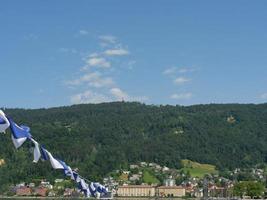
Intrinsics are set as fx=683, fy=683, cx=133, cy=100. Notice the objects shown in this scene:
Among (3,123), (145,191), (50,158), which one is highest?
(3,123)

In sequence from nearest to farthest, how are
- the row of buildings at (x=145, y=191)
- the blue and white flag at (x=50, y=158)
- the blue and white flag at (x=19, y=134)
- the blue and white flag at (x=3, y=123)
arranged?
the blue and white flag at (x=3, y=123)
the blue and white flag at (x=19, y=134)
the blue and white flag at (x=50, y=158)
the row of buildings at (x=145, y=191)

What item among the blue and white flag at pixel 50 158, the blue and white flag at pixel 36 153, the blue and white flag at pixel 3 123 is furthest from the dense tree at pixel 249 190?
the blue and white flag at pixel 3 123

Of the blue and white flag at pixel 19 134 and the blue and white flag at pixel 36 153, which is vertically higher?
the blue and white flag at pixel 19 134

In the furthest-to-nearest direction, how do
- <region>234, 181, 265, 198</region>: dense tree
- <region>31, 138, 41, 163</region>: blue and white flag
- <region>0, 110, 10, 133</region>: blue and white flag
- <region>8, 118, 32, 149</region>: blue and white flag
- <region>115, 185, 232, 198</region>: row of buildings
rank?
<region>115, 185, 232, 198</region>: row of buildings
<region>234, 181, 265, 198</region>: dense tree
<region>31, 138, 41, 163</region>: blue and white flag
<region>8, 118, 32, 149</region>: blue and white flag
<region>0, 110, 10, 133</region>: blue and white flag

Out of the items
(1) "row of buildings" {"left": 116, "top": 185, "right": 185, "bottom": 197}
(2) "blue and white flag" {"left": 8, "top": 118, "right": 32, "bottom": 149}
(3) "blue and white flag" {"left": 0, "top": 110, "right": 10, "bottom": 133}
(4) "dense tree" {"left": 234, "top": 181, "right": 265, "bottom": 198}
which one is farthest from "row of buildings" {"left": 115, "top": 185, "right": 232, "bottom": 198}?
(3) "blue and white flag" {"left": 0, "top": 110, "right": 10, "bottom": 133}

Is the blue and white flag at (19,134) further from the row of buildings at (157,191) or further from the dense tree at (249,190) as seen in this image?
the row of buildings at (157,191)

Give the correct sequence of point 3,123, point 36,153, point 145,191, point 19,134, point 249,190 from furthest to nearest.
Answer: point 145,191, point 249,190, point 36,153, point 19,134, point 3,123

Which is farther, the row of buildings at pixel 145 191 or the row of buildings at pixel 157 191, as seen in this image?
the row of buildings at pixel 145 191

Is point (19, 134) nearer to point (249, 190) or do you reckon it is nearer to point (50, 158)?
point (50, 158)

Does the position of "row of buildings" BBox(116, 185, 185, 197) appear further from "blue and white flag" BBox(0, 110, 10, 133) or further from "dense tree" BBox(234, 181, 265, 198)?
"blue and white flag" BBox(0, 110, 10, 133)

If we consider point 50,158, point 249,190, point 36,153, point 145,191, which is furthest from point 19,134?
point 145,191

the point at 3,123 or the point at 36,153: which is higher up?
the point at 3,123

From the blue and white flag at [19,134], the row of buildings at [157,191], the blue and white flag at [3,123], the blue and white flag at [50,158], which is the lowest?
the row of buildings at [157,191]

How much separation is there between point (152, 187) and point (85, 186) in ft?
537
